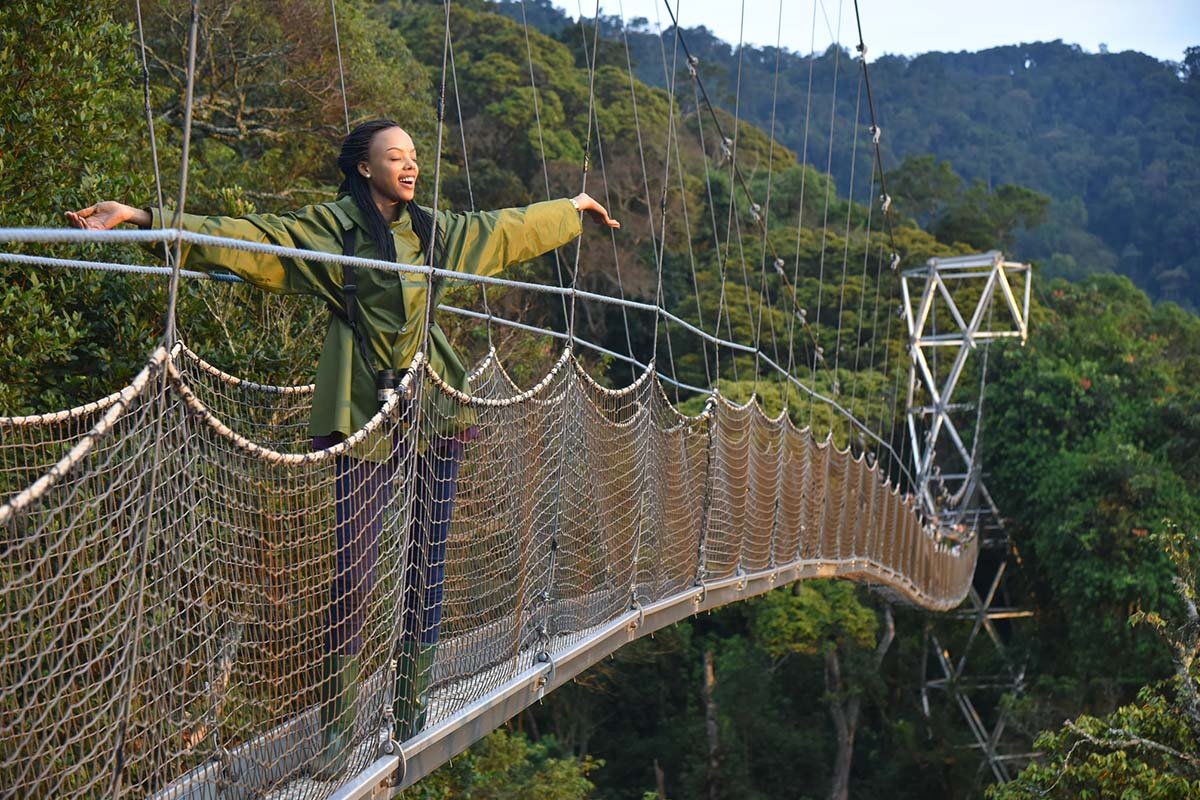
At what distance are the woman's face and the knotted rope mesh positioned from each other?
26cm

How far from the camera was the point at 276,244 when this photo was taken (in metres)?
2.17

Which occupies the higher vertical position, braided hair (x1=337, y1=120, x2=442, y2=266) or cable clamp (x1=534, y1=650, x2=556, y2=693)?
braided hair (x1=337, y1=120, x2=442, y2=266)

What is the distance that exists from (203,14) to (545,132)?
24.2ft

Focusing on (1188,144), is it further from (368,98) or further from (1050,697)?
(368,98)

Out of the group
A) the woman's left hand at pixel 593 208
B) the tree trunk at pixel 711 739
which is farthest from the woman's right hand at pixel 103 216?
the tree trunk at pixel 711 739

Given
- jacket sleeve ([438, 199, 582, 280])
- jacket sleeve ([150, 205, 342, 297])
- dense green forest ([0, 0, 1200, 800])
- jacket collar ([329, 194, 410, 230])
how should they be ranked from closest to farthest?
jacket sleeve ([150, 205, 342, 297])
jacket collar ([329, 194, 410, 230])
jacket sleeve ([438, 199, 582, 280])
dense green forest ([0, 0, 1200, 800])

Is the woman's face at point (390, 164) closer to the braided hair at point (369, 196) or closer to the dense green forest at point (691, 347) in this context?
the braided hair at point (369, 196)

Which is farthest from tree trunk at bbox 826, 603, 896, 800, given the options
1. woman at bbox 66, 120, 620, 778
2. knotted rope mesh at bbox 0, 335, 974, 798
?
woman at bbox 66, 120, 620, 778

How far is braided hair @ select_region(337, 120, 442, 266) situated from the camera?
2.30m

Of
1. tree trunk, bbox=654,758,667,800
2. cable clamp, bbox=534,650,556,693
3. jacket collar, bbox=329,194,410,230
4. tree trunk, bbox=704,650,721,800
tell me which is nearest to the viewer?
jacket collar, bbox=329,194,410,230

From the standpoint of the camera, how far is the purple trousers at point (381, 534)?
2254mm

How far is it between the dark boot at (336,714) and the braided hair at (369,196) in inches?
22.4

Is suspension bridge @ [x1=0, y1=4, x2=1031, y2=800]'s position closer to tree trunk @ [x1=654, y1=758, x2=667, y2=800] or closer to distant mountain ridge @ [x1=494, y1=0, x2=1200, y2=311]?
tree trunk @ [x1=654, y1=758, x2=667, y2=800]

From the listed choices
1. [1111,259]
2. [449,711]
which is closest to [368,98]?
[449,711]
